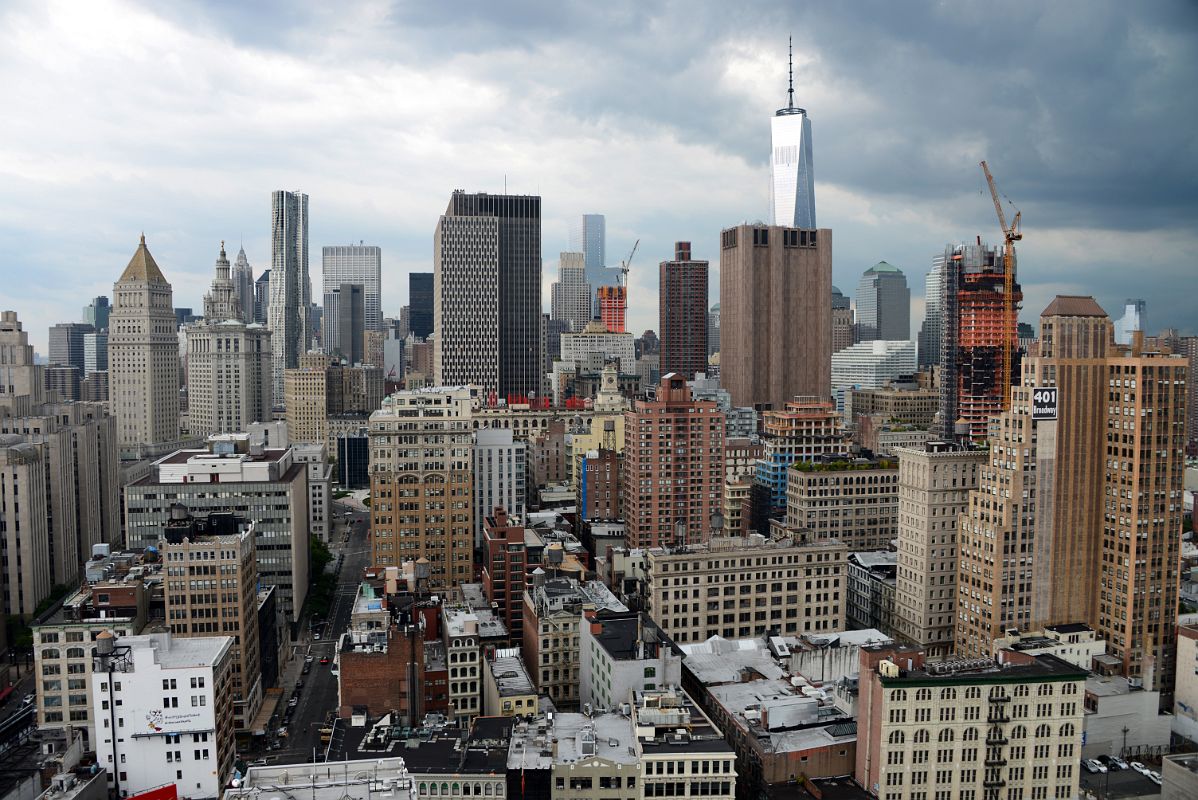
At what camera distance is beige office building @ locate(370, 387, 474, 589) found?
408ft

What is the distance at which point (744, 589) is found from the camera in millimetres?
107062

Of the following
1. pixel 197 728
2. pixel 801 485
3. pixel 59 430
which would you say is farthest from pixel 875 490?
pixel 59 430

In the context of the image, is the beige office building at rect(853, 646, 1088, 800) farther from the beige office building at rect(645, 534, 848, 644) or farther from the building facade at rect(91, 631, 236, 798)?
the building facade at rect(91, 631, 236, 798)

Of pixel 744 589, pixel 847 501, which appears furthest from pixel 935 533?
pixel 847 501

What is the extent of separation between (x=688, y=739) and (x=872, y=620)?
5776 centimetres

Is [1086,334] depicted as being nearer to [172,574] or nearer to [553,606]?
[553,606]

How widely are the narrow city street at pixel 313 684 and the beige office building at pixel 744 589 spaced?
34457mm

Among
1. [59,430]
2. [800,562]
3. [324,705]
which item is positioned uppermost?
[59,430]

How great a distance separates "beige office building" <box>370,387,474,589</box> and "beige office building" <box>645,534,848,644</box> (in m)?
28.8

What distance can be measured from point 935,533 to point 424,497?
58.9 meters

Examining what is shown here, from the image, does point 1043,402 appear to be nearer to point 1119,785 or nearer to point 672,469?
point 1119,785

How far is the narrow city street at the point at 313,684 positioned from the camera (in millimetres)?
92062

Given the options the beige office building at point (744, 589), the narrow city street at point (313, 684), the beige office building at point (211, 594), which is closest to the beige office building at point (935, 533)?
the beige office building at point (744, 589)

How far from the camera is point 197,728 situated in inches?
3049
